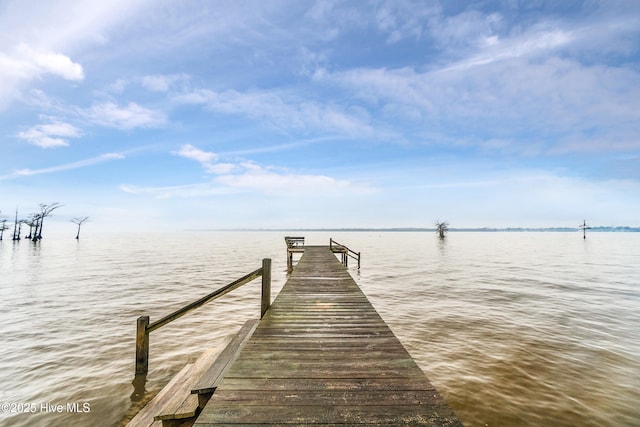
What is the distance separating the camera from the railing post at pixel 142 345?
5.62m

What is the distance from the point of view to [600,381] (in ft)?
20.6

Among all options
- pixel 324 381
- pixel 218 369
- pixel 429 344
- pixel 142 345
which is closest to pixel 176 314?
pixel 218 369

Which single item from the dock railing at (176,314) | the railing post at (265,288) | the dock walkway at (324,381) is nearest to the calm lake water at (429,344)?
the dock railing at (176,314)

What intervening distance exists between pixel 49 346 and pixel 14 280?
16.6 metres

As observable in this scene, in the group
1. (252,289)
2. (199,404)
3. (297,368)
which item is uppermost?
(297,368)

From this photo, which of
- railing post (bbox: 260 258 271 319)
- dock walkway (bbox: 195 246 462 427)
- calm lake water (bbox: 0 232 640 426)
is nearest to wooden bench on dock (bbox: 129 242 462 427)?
dock walkway (bbox: 195 246 462 427)

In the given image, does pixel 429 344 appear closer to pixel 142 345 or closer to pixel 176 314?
pixel 176 314

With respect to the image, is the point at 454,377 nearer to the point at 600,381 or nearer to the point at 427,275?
the point at 600,381

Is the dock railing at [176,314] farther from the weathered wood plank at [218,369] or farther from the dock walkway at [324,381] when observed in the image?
the dock walkway at [324,381]

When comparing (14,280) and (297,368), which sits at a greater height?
(297,368)

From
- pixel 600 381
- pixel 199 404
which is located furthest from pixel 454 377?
pixel 199 404

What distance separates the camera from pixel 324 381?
3.35m

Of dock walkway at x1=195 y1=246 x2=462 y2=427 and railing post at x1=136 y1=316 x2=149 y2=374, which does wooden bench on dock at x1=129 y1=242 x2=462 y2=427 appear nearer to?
dock walkway at x1=195 y1=246 x2=462 y2=427

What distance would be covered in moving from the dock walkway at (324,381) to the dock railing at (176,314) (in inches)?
36.0
